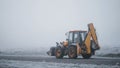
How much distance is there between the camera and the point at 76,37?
2472cm

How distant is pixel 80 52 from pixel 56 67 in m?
7.78

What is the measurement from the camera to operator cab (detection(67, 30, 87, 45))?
→ 24.4 m

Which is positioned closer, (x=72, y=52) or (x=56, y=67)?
(x=56, y=67)

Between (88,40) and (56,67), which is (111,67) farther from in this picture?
(88,40)

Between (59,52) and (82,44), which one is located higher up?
(82,44)

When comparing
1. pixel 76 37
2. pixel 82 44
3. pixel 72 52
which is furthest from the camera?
pixel 76 37

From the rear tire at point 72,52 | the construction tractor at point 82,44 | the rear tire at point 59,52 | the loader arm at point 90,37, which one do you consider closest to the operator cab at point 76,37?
the construction tractor at point 82,44

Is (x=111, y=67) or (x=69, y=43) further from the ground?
(x=69, y=43)

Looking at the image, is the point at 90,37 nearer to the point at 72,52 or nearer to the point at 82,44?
the point at 82,44

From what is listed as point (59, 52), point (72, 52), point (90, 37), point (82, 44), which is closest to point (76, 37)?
point (82, 44)

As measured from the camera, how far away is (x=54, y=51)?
26.3 metres

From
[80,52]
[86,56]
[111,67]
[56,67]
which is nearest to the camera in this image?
[111,67]

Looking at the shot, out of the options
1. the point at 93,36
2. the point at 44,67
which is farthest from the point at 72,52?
the point at 44,67

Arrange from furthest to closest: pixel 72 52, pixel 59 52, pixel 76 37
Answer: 1. pixel 59 52
2. pixel 76 37
3. pixel 72 52
